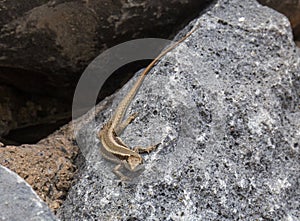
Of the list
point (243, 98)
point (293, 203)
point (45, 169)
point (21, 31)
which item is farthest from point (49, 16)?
point (293, 203)

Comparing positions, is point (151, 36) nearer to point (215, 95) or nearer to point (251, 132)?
point (215, 95)

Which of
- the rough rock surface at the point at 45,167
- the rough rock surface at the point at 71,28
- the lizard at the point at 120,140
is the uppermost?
the rough rock surface at the point at 71,28

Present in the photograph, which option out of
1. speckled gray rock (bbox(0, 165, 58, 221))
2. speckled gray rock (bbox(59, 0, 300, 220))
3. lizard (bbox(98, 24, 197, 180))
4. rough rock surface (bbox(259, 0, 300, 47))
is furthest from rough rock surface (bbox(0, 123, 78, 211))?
rough rock surface (bbox(259, 0, 300, 47))

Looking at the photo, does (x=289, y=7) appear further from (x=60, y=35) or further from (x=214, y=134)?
(x=60, y=35)

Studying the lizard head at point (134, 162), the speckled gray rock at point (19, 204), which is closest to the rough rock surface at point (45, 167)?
the lizard head at point (134, 162)

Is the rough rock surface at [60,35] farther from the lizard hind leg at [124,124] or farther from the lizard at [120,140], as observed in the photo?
the lizard hind leg at [124,124]

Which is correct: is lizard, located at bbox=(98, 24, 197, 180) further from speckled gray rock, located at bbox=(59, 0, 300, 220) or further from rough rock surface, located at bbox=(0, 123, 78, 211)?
rough rock surface, located at bbox=(0, 123, 78, 211)
